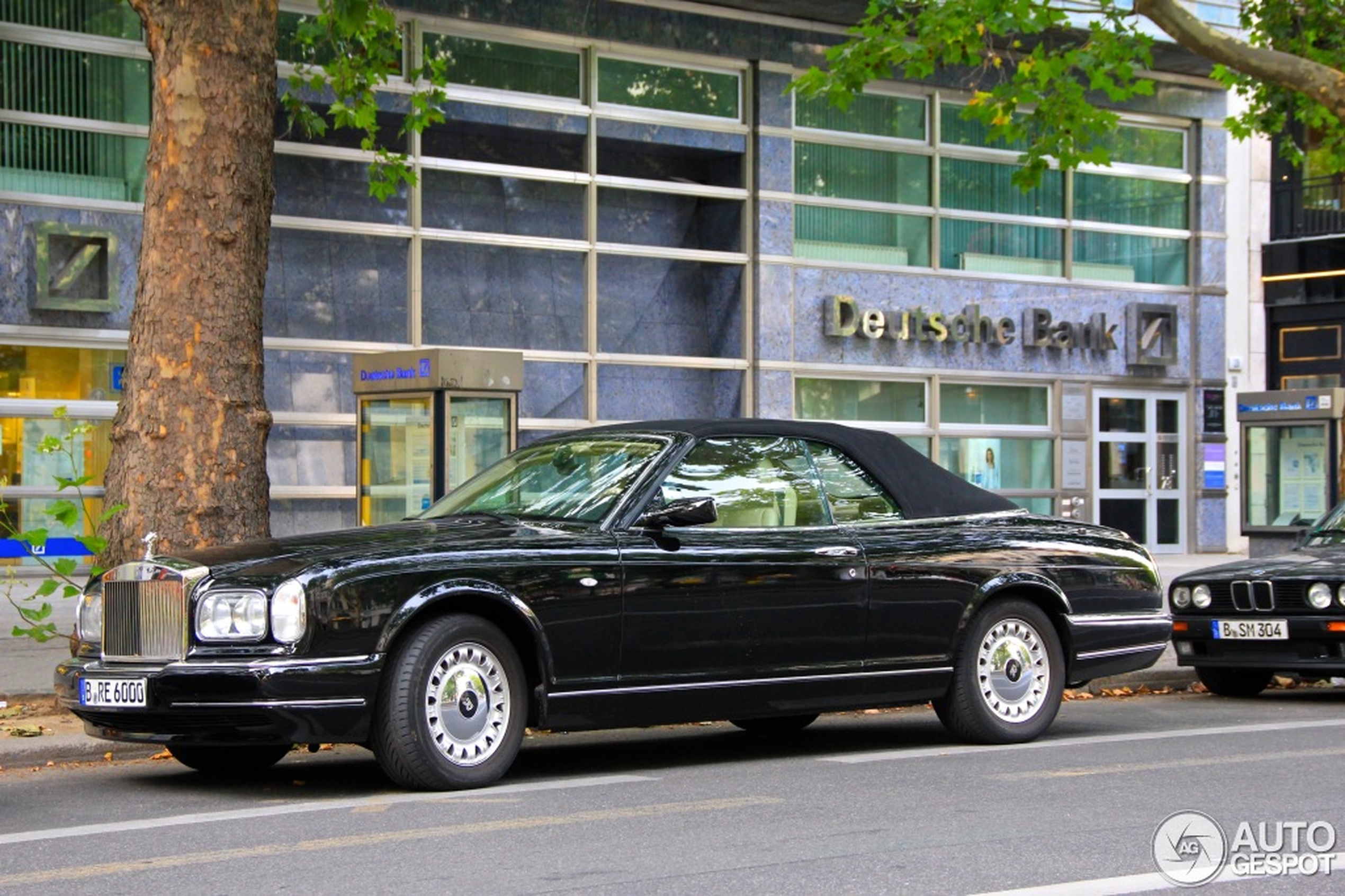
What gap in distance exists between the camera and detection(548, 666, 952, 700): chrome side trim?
25.5 ft

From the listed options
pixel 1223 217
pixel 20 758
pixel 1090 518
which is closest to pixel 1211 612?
pixel 20 758

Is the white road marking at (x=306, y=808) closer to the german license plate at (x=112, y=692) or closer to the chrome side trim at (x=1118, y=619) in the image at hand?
the german license plate at (x=112, y=692)

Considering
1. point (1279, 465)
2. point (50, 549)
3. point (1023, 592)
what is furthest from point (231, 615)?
point (1279, 465)

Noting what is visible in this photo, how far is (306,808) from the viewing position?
7148 millimetres

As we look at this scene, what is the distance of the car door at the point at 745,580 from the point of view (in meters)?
7.99

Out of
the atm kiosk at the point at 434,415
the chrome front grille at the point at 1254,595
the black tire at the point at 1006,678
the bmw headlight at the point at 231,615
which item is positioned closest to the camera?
the bmw headlight at the point at 231,615

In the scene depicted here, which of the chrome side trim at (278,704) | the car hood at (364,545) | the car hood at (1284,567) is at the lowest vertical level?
the chrome side trim at (278,704)

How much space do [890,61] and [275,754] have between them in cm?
1073

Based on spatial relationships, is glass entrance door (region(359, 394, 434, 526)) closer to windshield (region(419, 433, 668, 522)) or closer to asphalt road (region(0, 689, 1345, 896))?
asphalt road (region(0, 689, 1345, 896))

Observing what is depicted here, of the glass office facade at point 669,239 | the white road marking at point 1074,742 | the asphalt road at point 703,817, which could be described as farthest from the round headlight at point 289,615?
the glass office facade at point 669,239

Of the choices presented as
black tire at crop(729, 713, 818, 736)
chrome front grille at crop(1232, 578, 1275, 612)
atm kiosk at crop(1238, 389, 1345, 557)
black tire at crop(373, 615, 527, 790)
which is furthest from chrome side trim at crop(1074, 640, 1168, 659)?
atm kiosk at crop(1238, 389, 1345, 557)

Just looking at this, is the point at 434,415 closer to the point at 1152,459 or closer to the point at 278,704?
the point at 278,704

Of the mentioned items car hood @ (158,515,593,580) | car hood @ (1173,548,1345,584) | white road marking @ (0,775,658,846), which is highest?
car hood @ (158,515,593,580)

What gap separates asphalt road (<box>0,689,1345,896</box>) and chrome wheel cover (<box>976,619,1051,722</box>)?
0.22 meters
